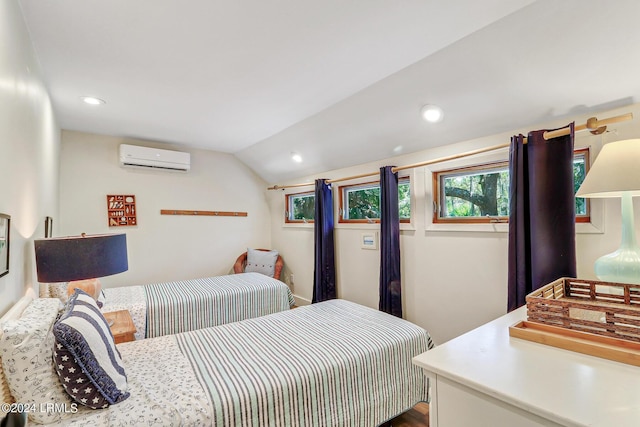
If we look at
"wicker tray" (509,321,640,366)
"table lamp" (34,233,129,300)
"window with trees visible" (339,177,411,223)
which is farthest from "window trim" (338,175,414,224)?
"table lamp" (34,233,129,300)

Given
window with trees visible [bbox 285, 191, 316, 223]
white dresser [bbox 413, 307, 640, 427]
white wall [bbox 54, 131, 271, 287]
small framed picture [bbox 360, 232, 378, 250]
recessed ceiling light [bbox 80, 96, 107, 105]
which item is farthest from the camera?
window with trees visible [bbox 285, 191, 316, 223]

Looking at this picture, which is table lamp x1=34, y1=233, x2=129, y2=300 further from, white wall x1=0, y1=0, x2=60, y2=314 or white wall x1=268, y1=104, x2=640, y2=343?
white wall x1=268, y1=104, x2=640, y2=343

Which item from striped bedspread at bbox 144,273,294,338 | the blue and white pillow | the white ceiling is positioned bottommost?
striped bedspread at bbox 144,273,294,338

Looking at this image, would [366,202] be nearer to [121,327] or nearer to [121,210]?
[121,327]

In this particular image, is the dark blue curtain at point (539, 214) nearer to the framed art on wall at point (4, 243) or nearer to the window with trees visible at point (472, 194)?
the window with trees visible at point (472, 194)

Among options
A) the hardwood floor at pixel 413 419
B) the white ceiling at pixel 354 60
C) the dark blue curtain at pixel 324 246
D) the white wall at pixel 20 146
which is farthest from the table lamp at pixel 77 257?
the dark blue curtain at pixel 324 246

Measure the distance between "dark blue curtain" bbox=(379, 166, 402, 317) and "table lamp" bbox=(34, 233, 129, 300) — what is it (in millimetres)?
2138

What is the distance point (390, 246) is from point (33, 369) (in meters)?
2.47

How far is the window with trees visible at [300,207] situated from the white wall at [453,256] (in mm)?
854

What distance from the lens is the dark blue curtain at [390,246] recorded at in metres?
2.82

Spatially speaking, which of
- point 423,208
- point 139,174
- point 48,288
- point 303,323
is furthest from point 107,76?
point 423,208

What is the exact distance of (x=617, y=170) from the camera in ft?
3.90

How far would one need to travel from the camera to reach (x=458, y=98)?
2.07 meters

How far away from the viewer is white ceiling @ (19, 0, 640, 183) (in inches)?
57.1
